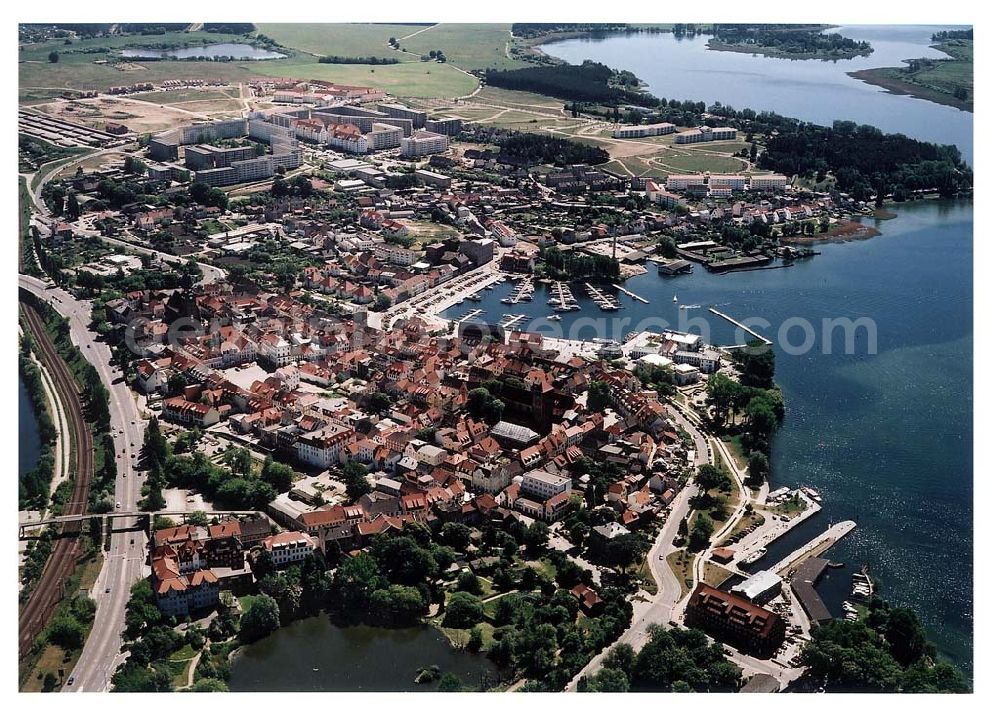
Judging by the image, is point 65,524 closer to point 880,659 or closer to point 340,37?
point 880,659

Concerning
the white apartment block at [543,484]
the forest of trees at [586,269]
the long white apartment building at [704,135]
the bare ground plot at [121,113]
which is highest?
the bare ground plot at [121,113]

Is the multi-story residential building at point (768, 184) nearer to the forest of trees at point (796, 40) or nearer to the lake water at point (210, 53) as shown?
the lake water at point (210, 53)

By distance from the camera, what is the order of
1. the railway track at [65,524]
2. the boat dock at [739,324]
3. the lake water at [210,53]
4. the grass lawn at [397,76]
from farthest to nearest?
the lake water at [210,53]
the grass lawn at [397,76]
the boat dock at [739,324]
the railway track at [65,524]

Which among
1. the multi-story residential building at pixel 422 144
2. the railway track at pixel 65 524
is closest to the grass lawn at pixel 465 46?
the multi-story residential building at pixel 422 144

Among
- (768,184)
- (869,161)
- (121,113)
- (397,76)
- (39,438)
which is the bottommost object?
(39,438)

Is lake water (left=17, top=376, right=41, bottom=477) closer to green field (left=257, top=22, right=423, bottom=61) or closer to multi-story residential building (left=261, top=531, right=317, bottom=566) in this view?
multi-story residential building (left=261, top=531, right=317, bottom=566)

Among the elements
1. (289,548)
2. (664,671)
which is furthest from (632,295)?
(664,671)

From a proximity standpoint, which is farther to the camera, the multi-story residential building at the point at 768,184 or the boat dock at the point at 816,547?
the multi-story residential building at the point at 768,184

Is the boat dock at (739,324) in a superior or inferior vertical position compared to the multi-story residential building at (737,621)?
superior
